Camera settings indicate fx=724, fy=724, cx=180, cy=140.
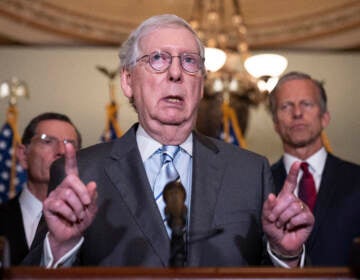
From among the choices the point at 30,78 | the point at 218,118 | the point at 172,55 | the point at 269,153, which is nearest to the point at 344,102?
the point at 269,153

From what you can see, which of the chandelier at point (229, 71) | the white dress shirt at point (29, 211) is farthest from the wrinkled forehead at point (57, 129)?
the chandelier at point (229, 71)

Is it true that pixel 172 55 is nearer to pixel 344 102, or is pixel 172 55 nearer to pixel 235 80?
pixel 235 80

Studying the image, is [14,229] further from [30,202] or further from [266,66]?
[266,66]

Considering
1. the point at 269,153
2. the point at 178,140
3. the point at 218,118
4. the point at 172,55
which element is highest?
the point at 172,55

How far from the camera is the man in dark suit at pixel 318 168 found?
3.13 metres

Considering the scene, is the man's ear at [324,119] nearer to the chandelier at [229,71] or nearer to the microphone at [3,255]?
the chandelier at [229,71]

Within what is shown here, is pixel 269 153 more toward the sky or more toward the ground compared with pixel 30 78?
more toward the ground

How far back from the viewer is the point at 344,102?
8789 millimetres

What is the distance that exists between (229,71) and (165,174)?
479 cm

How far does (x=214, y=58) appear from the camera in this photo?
6.51 metres

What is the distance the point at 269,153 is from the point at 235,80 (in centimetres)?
181

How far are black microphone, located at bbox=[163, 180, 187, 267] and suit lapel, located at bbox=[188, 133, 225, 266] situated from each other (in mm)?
398

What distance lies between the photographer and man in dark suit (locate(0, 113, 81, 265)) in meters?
3.66

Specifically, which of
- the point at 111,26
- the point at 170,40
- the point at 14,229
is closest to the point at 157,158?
the point at 170,40
